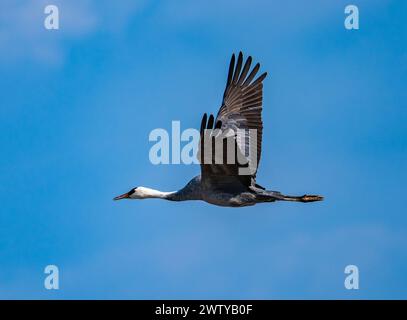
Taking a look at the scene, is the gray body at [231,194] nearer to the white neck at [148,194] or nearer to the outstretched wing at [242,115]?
the outstretched wing at [242,115]

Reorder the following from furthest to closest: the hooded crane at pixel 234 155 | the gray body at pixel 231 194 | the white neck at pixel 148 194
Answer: the white neck at pixel 148 194 < the gray body at pixel 231 194 < the hooded crane at pixel 234 155

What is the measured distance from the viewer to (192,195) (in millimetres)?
24594

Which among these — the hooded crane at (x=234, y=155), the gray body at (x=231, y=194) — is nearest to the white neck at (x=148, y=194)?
the hooded crane at (x=234, y=155)

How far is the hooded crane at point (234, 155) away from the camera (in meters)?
22.8

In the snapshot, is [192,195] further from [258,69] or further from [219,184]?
[258,69]

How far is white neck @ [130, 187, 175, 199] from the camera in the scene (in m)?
26.0

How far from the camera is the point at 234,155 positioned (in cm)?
2327

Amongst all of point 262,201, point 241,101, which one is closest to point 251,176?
point 262,201

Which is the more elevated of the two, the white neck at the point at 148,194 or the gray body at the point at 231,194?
the white neck at the point at 148,194

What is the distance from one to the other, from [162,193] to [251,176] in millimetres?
3000

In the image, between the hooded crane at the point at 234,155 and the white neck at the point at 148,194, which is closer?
the hooded crane at the point at 234,155

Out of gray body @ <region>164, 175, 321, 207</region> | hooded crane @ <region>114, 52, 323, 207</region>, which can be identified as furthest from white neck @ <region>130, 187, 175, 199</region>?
gray body @ <region>164, 175, 321, 207</region>

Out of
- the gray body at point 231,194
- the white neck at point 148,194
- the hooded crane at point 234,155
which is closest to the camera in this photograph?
the hooded crane at point 234,155

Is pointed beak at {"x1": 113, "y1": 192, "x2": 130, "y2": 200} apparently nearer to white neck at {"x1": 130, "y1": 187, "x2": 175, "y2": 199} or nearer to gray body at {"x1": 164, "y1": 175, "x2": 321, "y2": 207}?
white neck at {"x1": 130, "y1": 187, "x2": 175, "y2": 199}
